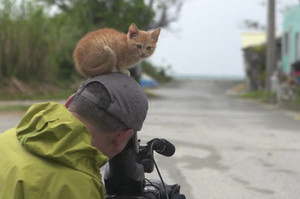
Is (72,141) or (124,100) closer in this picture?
(72,141)

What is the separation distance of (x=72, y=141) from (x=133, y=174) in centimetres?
40

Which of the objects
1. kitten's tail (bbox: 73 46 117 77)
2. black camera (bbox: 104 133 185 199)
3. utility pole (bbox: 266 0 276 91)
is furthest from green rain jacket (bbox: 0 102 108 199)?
utility pole (bbox: 266 0 276 91)

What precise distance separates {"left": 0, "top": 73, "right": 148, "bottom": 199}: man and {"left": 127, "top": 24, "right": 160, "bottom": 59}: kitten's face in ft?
1.91

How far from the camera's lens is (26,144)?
A: 1.65 m

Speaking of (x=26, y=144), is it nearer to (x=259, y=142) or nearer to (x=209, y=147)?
(x=209, y=147)

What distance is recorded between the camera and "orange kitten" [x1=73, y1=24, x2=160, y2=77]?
219 centimetres

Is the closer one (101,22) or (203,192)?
(203,192)

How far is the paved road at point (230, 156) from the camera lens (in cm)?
552

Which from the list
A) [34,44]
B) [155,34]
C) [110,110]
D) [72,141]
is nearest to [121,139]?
[110,110]

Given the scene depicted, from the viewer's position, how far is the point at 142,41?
2.54 meters

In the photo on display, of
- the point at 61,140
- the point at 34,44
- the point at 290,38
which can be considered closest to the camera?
the point at 61,140

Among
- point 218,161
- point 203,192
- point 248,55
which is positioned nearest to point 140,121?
point 203,192

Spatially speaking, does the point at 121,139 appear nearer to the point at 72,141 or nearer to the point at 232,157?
the point at 72,141

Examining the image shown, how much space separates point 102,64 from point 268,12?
2171cm
